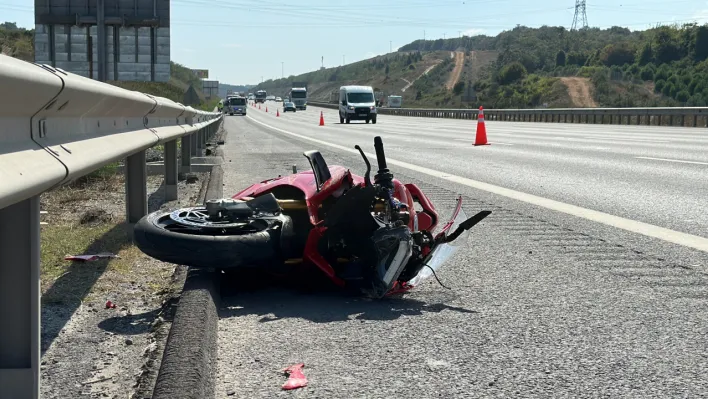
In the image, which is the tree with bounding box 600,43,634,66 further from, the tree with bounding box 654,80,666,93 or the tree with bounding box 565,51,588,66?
the tree with bounding box 654,80,666,93

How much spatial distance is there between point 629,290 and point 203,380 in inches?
105

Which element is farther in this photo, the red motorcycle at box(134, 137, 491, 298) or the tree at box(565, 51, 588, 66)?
the tree at box(565, 51, 588, 66)

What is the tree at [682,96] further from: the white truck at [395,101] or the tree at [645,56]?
the white truck at [395,101]

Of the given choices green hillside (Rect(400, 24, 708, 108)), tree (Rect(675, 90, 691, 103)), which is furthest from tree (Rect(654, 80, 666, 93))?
tree (Rect(675, 90, 691, 103))

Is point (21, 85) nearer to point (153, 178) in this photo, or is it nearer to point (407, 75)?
point (153, 178)

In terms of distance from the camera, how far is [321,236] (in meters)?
5.07

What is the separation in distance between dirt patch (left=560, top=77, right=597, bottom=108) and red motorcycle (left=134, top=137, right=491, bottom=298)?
8317 centimetres

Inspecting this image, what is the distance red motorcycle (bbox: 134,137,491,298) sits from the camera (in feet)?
15.8

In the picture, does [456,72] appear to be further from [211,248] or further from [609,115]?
[211,248]

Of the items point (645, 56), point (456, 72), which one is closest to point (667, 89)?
point (645, 56)

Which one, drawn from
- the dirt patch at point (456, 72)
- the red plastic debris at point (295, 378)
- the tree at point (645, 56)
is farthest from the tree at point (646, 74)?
the red plastic debris at point (295, 378)

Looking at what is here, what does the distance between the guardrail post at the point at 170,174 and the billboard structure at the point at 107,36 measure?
34.1 ft

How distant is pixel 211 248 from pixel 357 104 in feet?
161

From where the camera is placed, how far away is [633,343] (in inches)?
156
